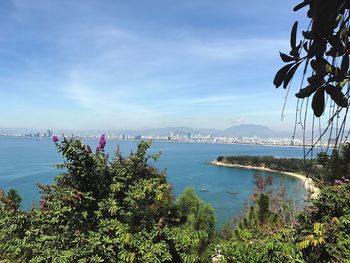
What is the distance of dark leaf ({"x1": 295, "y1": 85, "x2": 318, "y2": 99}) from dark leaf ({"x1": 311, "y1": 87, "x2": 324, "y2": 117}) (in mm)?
12

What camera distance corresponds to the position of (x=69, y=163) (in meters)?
4.45

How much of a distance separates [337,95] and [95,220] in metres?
4.07

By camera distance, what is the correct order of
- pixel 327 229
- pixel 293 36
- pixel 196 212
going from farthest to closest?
pixel 196 212, pixel 327 229, pixel 293 36

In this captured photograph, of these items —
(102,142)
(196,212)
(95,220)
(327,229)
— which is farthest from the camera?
(196,212)

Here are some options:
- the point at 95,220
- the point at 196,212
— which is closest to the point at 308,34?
the point at 95,220

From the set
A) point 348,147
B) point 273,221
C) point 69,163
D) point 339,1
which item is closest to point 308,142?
point 348,147

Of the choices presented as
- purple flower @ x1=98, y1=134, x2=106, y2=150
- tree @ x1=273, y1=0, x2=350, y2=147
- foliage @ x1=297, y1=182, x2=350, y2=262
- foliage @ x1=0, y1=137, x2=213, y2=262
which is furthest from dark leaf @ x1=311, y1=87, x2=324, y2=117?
purple flower @ x1=98, y1=134, x2=106, y2=150

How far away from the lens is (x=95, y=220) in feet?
14.4

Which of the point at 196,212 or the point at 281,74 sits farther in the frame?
the point at 196,212

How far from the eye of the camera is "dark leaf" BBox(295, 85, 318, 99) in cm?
76

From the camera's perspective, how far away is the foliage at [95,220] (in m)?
4.00

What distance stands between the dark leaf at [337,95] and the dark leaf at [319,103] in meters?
0.01

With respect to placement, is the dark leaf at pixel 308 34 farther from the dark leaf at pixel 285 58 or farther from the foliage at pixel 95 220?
Answer: the foliage at pixel 95 220

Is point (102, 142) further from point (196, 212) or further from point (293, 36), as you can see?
point (196, 212)
